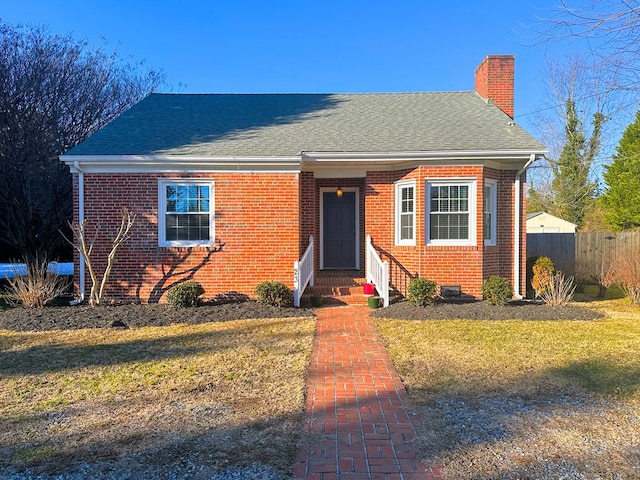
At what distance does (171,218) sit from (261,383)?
614 centimetres

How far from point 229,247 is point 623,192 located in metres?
24.7

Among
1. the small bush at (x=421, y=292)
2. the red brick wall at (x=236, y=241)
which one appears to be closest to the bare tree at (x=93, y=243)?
the red brick wall at (x=236, y=241)

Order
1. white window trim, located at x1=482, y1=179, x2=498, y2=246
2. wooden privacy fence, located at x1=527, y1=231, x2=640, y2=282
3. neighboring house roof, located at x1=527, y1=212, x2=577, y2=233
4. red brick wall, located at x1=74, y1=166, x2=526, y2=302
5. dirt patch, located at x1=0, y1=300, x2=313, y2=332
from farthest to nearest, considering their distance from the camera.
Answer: neighboring house roof, located at x1=527, y1=212, x2=577, y2=233, wooden privacy fence, located at x1=527, y1=231, x2=640, y2=282, white window trim, located at x1=482, y1=179, x2=498, y2=246, red brick wall, located at x1=74, y1=166, x2=526, y2=302, dirt patch, located at x1=0, y1=300, x2=313, y2=332

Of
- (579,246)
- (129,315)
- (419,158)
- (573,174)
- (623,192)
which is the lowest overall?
(129,315)

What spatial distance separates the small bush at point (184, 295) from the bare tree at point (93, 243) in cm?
150

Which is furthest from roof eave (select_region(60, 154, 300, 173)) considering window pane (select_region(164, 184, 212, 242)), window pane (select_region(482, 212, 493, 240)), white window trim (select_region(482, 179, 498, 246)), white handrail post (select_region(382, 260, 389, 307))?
white window trim (select_region(482, 179, 498, 246))

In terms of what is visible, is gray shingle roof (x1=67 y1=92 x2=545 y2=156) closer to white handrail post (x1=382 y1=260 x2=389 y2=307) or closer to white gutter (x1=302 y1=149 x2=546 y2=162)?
white gutter (x1=302 y1=149 x2=546 y2=162)

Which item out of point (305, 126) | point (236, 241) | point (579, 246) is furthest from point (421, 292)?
point (579, 246)

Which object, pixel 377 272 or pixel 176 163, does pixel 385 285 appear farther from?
pixel 176 163

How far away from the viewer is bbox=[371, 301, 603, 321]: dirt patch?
8484 millimetres

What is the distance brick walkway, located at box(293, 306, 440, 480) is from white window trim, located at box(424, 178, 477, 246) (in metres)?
4.21

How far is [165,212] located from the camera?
998 centimetres

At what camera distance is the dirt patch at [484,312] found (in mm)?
8484

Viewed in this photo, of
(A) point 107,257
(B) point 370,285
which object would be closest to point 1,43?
(A) point 107,257
